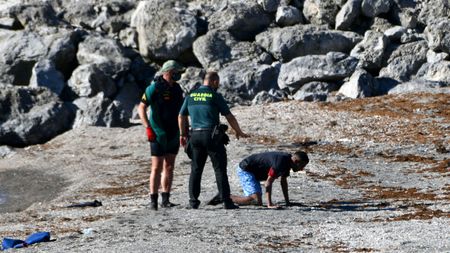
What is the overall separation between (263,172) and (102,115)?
1476 cm

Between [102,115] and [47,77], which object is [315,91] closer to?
[102,115]

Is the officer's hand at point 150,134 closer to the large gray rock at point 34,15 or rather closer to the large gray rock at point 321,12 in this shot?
the large gray rock at point 321,12

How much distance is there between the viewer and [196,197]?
16156 millimetres

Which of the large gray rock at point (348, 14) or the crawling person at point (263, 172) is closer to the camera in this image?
the crawling person at point (263, 172)

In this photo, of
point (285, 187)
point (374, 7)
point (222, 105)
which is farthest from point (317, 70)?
point (222, 105)

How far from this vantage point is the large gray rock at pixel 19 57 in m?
35.0

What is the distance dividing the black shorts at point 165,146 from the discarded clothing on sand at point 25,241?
2.47m

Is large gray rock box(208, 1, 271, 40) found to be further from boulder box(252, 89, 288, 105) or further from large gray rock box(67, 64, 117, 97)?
boulder box(252, 89, 288, 105)

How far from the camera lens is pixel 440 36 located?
3347cm

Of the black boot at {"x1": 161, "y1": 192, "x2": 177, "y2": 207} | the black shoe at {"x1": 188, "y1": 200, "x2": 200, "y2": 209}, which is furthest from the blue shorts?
the black boot at {"x1": 161, "y1": 192, "x2": 177, "y2": 207}

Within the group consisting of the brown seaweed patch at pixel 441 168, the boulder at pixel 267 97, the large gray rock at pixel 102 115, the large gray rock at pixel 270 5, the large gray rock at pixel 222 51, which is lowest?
the brown seaweed patch at pixel 441 168

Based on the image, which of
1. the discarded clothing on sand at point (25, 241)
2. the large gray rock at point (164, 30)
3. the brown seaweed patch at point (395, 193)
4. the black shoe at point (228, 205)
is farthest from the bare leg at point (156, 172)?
the large gray rock at point (164, 30)

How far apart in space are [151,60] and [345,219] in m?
22.5

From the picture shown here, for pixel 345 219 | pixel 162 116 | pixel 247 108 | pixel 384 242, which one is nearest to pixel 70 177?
pixel 247 108
